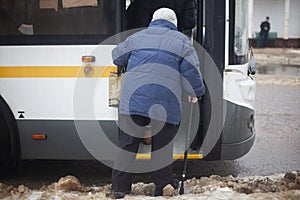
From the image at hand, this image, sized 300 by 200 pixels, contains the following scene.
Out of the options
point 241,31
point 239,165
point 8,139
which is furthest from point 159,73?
point 239,165

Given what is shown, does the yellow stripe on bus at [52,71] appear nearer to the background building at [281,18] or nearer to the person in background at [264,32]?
the person in background at [264,32]

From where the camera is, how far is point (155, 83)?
5238mm

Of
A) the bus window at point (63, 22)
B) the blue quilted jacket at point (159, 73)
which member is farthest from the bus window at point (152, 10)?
the blue quilted jacket at point (159, 73)

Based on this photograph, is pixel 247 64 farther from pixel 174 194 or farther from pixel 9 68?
pixel 9 68

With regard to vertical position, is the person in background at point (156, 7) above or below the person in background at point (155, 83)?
above

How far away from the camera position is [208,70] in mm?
6023

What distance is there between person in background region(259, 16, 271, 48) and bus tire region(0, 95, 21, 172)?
26.1m

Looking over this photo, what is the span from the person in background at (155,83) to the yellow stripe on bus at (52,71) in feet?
1.82

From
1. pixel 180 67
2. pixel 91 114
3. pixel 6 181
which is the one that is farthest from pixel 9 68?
pixel 180 67

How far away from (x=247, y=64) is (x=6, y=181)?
314cm

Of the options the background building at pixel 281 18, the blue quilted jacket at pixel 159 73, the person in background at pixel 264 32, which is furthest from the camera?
the background building at pixel 281 18

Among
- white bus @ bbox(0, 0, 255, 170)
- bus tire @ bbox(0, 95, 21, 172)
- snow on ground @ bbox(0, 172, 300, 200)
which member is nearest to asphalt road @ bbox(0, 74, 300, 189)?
bus tire @ bbox(0, 95, 21, 172)

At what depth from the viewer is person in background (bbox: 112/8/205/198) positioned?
524 cm

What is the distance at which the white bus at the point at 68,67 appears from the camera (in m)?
5.98
